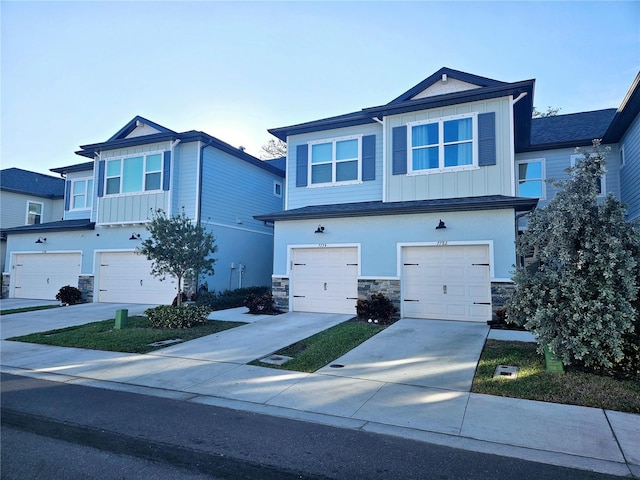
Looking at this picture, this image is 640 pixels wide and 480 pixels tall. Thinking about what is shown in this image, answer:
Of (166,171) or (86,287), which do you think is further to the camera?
(86,287)

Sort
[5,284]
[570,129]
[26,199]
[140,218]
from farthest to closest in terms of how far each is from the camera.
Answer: [26,199]
[5,284]
[570,129]
[140,218]

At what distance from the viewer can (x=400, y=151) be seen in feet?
41.4

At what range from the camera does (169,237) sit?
11016 millimetres

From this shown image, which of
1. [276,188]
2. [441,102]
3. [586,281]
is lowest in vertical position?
[586,281]

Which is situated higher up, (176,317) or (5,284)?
(5,284)

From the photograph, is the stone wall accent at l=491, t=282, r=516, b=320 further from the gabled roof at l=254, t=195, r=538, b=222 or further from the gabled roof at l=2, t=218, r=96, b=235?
the gabled roof at l=2, t=218, r=96, b=235

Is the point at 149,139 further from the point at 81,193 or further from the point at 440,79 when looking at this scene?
the point at 440,79

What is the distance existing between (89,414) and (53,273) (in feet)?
52.2

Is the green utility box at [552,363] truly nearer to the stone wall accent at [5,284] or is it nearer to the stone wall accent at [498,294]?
the stone wall accent at [498,294]

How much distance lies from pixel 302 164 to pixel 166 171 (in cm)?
543

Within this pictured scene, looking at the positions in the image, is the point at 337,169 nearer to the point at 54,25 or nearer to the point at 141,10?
the point at 141,10

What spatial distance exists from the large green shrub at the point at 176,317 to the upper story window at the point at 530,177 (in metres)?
12.5

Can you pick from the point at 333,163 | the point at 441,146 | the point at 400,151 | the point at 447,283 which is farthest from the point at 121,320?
the point at 441,146

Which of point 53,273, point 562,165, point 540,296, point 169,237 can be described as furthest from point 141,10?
point 562,165
